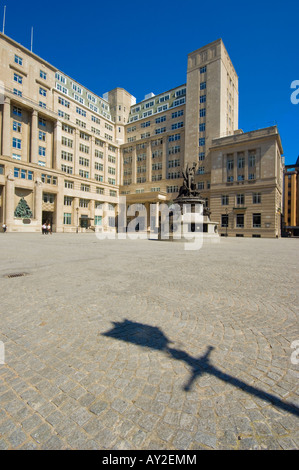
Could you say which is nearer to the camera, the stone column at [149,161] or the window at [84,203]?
the window at [84,203]

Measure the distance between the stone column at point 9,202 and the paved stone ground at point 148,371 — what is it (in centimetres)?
4211

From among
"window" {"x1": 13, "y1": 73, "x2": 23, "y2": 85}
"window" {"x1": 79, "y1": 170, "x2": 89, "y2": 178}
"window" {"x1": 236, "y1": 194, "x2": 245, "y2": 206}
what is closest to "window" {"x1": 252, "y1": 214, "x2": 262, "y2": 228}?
"window" {"x1": 236, "y1": 194, "x2": 245, "y2": 206}

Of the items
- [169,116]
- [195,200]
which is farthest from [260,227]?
[169,116]

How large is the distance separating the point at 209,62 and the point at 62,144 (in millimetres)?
38477

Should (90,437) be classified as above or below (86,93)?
below

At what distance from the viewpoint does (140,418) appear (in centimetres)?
195

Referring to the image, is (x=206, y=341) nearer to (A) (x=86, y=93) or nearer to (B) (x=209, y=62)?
(B) (x=209, y=62)

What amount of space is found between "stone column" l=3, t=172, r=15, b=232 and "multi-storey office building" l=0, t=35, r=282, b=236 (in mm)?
179

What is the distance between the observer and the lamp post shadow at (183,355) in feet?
7.29

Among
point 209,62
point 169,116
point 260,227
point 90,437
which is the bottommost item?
point 90,437

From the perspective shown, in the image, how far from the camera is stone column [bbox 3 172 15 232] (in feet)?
132

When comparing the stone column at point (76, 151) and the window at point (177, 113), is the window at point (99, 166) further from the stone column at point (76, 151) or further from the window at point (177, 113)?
the window at point (177, 113)

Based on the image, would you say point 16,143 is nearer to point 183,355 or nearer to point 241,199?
point 241,199

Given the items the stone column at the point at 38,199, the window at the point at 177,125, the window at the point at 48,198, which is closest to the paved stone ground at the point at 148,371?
the stone column at the point at 38,199
